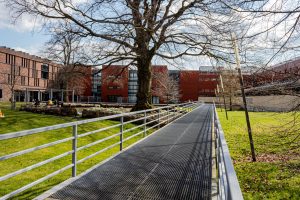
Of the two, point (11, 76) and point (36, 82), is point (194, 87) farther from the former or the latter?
point (11, 76)

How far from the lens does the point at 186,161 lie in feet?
26.1

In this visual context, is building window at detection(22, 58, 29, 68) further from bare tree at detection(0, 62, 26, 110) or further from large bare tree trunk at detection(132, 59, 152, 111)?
large bare tree trunk at detection(132, 59, 152, 111)

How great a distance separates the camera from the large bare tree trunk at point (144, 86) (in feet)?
72.4

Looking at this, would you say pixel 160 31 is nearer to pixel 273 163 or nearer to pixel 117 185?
pixel 273 163

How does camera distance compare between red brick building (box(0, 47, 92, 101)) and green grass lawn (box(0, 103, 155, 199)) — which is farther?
red brick building (box(0, 47, 92, 101))

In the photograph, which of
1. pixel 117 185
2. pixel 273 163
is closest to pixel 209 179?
pixel 117 185

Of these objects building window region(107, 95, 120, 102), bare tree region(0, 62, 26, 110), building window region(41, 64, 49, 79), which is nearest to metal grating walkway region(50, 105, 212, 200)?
bare tree region(0, 62, 26, 110)

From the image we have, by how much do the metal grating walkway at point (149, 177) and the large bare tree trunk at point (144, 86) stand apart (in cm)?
1244

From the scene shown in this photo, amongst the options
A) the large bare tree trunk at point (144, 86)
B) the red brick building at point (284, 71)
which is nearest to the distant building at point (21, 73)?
the large bare tree trunk at point (144, 86)

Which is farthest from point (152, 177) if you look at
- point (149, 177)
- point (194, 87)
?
point (194, 87)

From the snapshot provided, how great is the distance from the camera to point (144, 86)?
22297 mm

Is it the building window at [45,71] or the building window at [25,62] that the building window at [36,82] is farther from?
the building window at [25,62]

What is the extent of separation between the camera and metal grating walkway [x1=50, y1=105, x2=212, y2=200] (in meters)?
5.33

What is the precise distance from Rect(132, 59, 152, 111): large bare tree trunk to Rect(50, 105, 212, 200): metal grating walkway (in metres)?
12.4
